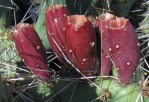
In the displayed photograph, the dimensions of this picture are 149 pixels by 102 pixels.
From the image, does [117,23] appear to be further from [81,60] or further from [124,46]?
[81,60]

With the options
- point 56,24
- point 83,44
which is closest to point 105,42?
point 83,44

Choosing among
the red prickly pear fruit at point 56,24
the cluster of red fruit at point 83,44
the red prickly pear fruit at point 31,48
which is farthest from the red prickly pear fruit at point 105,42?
the red prickly pear fruit at point 31,48

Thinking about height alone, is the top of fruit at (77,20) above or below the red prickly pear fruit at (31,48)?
above

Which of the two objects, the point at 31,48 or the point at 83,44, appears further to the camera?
the point at 31,48

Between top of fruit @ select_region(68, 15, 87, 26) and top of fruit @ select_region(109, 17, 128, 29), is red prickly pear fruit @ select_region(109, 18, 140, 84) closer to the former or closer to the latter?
top of fruit @ select_region(109, 17, 128, 29)

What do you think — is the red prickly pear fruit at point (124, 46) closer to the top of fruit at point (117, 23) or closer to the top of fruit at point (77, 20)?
the top of fruit at point (117, 23)

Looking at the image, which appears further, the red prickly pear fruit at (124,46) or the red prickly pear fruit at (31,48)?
the red prickly pear fruit at (31,48)

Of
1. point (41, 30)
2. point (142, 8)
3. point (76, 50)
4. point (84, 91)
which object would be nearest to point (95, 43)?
point (76, 50)

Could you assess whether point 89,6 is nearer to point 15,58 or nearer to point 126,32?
point 15,58
